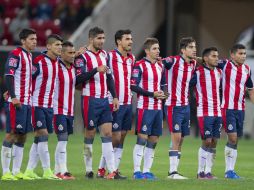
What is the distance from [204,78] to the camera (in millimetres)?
16484

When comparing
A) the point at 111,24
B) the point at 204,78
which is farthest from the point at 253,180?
the point at 111,24

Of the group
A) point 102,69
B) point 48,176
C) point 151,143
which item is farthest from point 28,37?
point 151,143

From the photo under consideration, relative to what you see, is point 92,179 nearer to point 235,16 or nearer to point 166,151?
point 166,151

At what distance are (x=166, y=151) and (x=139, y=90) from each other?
768cm

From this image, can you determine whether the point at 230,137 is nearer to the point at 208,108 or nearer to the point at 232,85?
the point at 208,108

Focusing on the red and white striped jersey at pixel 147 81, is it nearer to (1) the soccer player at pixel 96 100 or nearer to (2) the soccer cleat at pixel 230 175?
(1) the soccer player at pixel 96 100

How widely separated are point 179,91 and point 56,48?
7.25 ft

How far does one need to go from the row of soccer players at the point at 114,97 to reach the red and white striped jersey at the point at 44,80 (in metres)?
0.02

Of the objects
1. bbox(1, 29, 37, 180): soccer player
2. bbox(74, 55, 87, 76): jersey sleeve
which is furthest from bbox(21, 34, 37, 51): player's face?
bbox(74, 55, 87, 76): jersey sleeve

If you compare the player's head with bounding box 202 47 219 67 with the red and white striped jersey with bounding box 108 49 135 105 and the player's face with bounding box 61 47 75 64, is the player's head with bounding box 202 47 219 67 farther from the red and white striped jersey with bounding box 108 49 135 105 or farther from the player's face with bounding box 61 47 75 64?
the player's face with bounding box 61 47 75 64

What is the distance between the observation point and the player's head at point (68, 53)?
15828mm

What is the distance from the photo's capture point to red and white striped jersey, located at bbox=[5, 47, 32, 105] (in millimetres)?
15305

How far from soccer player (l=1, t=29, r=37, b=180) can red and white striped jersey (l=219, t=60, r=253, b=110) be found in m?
3.42

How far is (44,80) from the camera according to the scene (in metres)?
15.7
